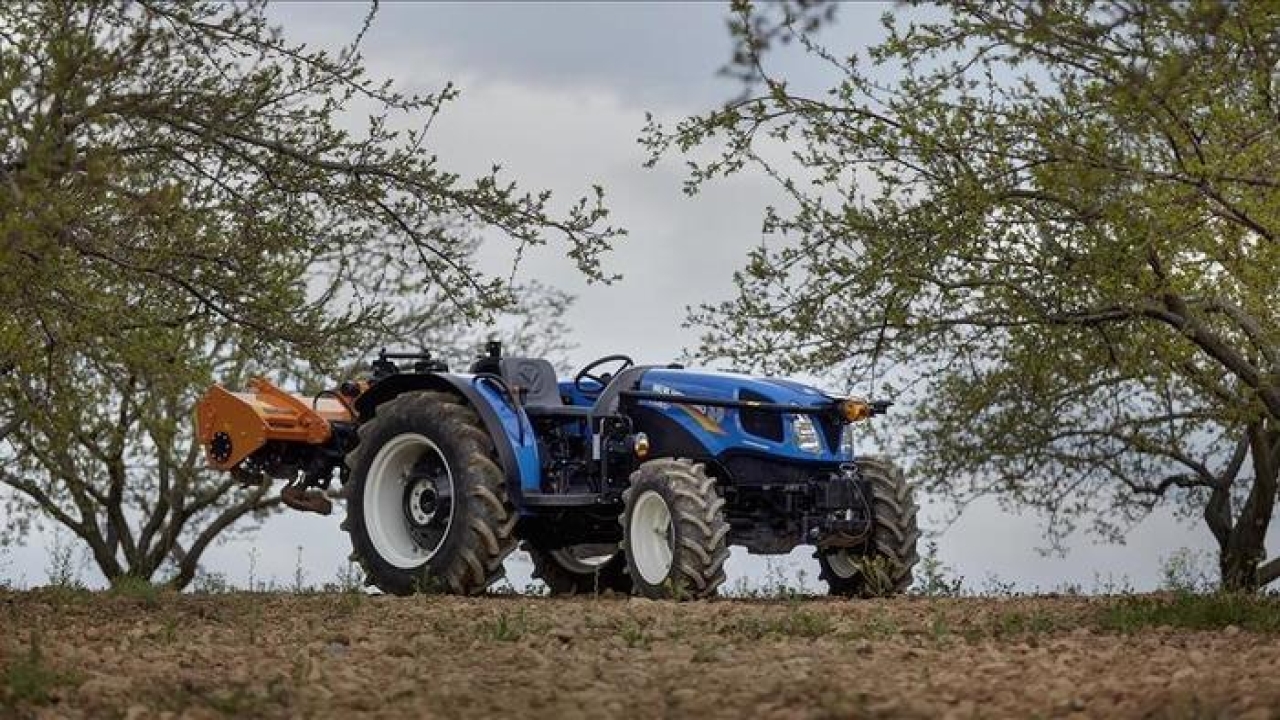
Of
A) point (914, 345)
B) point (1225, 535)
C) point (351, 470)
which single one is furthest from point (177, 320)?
point (1225, 535)

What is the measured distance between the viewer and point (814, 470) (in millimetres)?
12039

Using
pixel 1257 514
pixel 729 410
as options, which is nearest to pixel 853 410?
pixel 729 410

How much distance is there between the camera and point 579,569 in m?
13.6

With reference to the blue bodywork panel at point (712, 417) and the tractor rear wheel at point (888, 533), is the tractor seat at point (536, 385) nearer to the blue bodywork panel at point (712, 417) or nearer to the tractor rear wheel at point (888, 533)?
the blue bodywork panel at point (712, 417)

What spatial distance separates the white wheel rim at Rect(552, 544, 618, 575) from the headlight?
2171mm

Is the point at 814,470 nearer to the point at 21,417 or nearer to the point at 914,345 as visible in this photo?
the point at 914,345

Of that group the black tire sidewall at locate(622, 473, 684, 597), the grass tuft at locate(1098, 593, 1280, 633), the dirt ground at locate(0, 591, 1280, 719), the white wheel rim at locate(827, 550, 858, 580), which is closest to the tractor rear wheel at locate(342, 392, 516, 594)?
the dirt ground at locate(0, 591, 1280, 719)

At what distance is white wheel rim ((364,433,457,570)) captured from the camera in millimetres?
12734

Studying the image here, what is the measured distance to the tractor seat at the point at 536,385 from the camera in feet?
40.5

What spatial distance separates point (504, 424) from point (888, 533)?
273 cm

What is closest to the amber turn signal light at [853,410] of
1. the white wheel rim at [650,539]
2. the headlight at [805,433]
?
the headlight at [805,433]

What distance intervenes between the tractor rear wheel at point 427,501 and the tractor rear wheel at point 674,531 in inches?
43.4

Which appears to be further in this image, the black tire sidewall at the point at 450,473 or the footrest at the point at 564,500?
the black tire sidewall at the point at 450,473

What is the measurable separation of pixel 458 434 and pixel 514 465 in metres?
0.48
